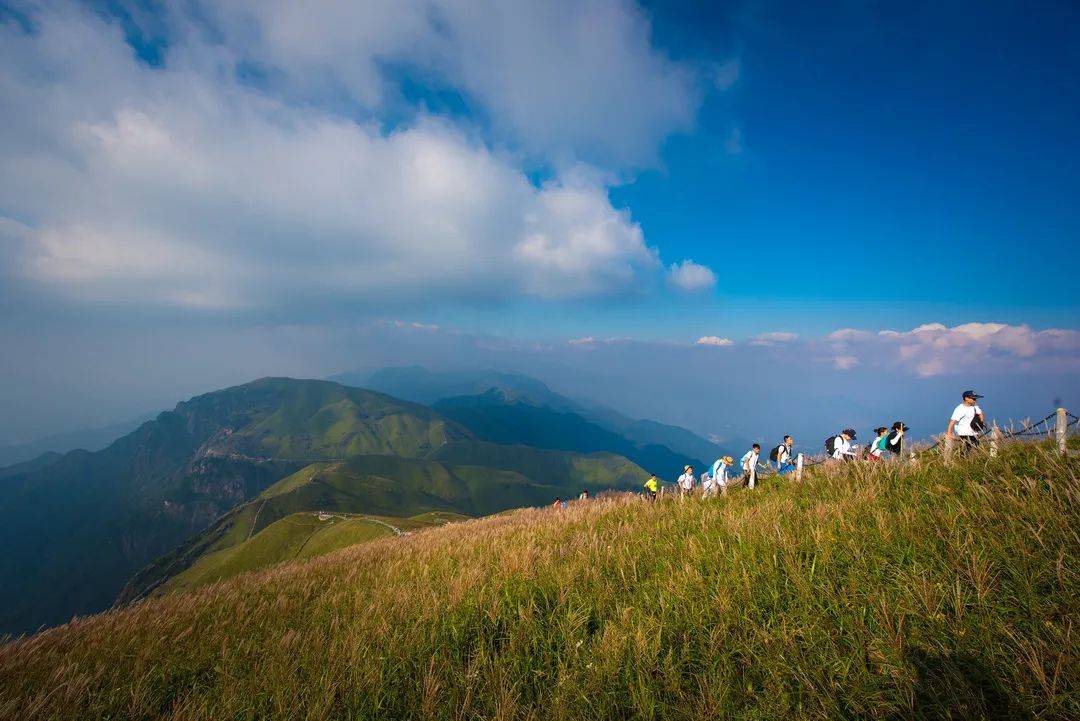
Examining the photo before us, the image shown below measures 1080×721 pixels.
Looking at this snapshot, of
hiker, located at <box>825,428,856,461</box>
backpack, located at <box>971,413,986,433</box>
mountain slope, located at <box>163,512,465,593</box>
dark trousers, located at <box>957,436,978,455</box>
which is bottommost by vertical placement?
mountain slope, located at <box>163,512,465,593</box>

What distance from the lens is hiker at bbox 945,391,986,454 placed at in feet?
29.4

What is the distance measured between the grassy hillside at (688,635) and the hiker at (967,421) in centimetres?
399

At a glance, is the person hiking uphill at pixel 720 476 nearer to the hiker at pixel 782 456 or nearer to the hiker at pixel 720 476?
the hiker at pixel 720 476

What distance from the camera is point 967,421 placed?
9203 millimetres

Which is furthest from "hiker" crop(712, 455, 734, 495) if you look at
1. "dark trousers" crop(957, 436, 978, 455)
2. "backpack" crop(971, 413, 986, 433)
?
"backpack" crop(971, 413, 986, 433)

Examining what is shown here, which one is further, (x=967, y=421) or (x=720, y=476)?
(x=720, y=476)

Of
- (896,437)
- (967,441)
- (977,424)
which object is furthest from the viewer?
(896,437)

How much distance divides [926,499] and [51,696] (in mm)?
9354

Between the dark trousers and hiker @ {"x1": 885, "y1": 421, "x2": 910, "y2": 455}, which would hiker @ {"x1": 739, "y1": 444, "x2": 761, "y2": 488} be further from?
the dark trousers

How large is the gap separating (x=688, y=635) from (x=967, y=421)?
32.9 ft

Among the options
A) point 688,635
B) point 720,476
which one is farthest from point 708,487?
point 688,635

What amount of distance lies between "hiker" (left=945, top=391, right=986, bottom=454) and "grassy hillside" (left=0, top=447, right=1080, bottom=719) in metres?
3.99

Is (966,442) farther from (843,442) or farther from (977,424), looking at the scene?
(843,442)

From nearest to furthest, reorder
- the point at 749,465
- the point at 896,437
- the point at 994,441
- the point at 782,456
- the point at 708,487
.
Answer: the point at 994,441, the point at 782,456, the point at 708,487, the point at 749,465, the point at 896,437
